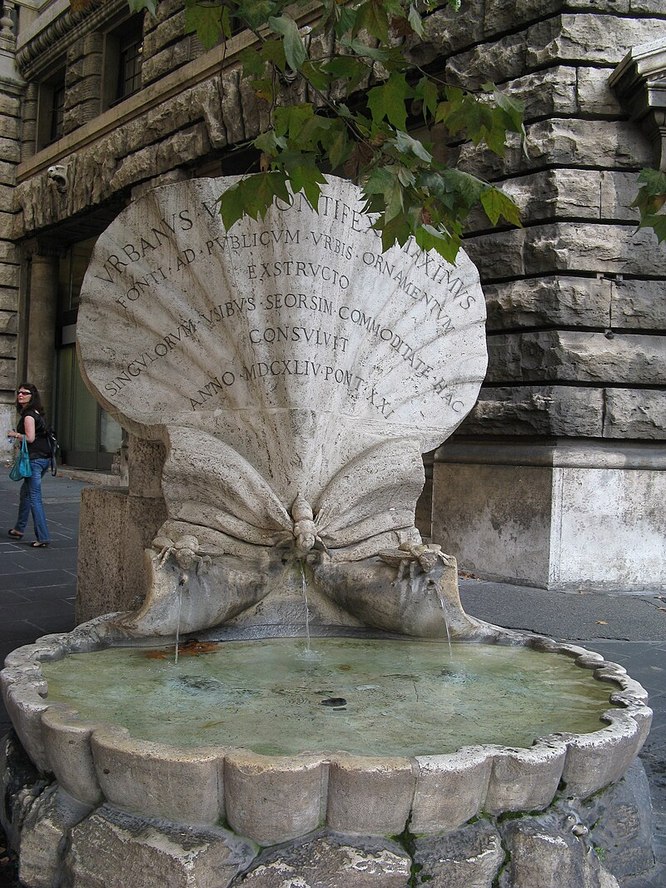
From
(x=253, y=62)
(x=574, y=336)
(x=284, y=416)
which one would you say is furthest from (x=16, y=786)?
(x=574, y=336)

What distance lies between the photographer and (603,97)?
6258mm

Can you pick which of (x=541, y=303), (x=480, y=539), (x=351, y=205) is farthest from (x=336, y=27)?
(x=480, y=539)

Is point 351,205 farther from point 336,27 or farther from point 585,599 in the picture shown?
point 585,599

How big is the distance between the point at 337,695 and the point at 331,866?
0.76m

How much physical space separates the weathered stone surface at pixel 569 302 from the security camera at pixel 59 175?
32.8 ft

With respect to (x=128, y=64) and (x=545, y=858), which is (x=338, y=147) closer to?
(x=545, y=858)

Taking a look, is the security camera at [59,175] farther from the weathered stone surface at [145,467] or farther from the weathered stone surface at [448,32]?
the weathered stone surface at [145,467]

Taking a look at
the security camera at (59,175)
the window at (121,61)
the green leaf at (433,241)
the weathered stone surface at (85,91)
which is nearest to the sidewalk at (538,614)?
the green leaf at (433,241)

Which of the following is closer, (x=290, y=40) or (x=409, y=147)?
(x=290, y=40)

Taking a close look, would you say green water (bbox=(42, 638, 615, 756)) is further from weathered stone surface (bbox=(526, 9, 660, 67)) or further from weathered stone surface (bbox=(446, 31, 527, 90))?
weathered stone surface (bbox=(446, 31, 527, 90))

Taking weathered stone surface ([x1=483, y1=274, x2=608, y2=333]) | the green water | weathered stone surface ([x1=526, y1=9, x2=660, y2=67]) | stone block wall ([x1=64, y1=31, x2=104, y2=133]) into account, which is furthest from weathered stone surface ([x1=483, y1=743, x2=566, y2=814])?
stone block wall ([x1=64, y1=31, x2=104, y2=133])

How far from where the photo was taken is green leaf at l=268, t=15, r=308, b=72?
6.54ft

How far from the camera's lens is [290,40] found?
2.00 meters

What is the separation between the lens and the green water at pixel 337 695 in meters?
2.07
